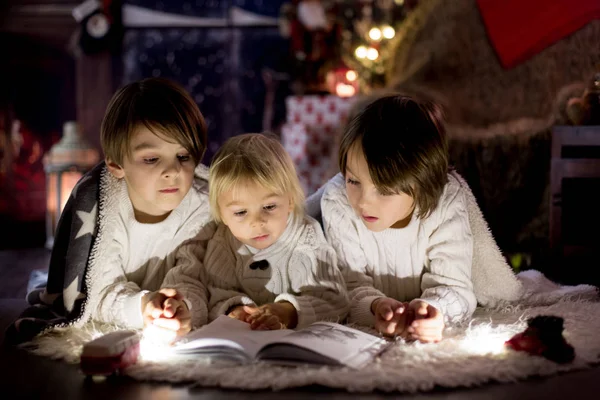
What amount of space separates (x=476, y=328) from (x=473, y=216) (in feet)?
1.08

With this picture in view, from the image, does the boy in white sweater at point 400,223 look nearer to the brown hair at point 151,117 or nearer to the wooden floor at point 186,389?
the wooden floor at point 186,389

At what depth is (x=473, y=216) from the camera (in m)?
1.74

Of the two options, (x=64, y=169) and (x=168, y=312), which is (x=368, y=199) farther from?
(x=64, y=169)

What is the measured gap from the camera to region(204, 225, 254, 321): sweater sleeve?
152 cm

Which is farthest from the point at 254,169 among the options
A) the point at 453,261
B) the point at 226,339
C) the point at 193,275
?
the point at 453,261

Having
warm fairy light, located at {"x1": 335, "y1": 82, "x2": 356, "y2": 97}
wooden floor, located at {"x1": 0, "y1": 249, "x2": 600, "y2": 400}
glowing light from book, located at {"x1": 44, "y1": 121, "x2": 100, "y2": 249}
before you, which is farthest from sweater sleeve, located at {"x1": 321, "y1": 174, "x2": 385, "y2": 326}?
warm fairy light, located at {"x1": 335, "y1": 82, "x2": 356, "y2": 97}

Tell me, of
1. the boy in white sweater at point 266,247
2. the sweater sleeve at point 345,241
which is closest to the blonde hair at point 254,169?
the boy in white sweater at point 266,247

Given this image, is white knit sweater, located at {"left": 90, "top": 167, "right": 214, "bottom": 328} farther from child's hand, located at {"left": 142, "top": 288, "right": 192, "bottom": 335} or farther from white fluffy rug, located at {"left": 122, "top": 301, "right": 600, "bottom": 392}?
white fluffy rug, located at {"left": 122, "top": 301, "right": 600, "bottom": 392}

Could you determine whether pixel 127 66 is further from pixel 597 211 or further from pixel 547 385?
pixel 547 385

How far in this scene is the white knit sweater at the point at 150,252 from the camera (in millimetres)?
1568

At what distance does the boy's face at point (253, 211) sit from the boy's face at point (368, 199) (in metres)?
0.15

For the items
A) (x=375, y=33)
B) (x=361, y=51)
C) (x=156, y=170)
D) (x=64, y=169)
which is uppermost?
(x=375, y=33)

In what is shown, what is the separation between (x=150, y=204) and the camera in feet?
5.39

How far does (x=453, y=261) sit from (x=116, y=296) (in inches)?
30.3
